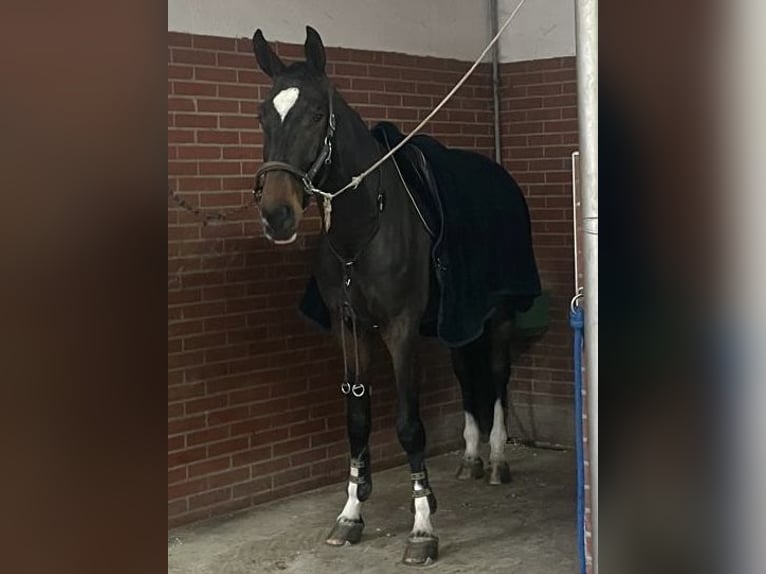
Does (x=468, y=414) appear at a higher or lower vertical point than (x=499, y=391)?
lower

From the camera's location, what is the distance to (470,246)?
3.79 meters

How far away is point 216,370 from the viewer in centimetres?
389

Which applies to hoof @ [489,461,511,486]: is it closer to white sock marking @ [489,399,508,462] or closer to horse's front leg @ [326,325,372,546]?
white sock marking @ [489,399,508,462]

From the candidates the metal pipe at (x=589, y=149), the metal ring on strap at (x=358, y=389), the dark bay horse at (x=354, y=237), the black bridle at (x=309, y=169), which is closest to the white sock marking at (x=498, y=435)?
the dark bay horse at (x=354, y=237)

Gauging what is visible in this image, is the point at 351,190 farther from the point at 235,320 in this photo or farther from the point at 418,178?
the point at 235,320

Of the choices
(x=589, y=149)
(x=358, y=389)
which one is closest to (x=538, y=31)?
(x=358, y=389)

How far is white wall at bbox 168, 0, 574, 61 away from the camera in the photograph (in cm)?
382

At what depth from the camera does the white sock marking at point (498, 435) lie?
441 cm

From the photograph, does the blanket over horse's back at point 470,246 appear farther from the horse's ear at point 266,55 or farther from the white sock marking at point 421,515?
the white sock marking at point 421,515

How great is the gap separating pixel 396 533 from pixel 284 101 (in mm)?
1735

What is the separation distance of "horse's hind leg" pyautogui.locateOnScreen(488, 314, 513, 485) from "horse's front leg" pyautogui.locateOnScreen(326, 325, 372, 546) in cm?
93
